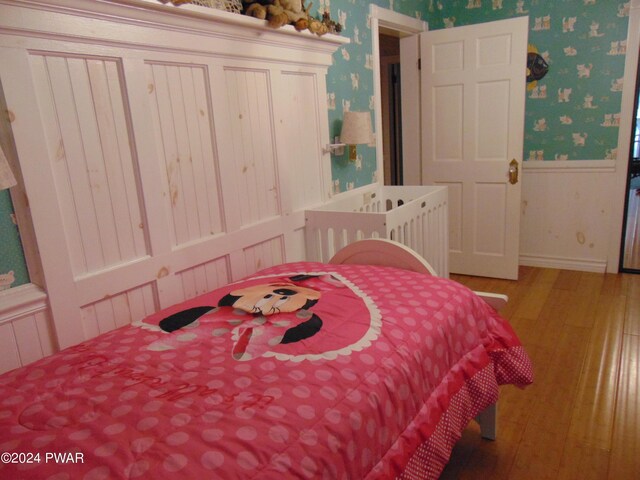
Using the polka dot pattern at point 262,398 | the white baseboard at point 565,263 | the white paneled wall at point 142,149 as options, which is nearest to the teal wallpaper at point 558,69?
the white paneled wall at point 142,149

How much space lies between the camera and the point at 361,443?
1.03 m

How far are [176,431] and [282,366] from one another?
32 cm

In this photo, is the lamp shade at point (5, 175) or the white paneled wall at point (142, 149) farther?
the white paneled wall at point (142, 149)

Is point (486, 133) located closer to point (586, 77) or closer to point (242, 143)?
point (586, 77)

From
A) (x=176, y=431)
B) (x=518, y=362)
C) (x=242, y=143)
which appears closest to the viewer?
(x=176, y=431)

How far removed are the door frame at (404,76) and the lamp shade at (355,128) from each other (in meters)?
0.55

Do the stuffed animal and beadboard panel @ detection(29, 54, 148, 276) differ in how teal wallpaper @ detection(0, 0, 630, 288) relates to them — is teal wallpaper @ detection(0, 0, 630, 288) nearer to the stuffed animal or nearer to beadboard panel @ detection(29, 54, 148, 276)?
the stuffed animal

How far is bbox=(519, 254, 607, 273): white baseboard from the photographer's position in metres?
3.76

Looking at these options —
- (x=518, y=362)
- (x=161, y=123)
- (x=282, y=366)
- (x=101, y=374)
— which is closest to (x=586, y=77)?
(x=518, y=362)

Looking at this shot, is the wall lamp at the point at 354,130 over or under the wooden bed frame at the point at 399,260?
over

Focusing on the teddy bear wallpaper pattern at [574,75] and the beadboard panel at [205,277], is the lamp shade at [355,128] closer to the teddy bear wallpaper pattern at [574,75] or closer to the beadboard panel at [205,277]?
the beadboard panel at [205,277]

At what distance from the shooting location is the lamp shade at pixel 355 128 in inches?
105

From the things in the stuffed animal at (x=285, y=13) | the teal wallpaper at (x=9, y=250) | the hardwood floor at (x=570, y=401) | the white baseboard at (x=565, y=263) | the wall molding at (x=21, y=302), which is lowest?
the hardwood floor at (x=570, y=401)

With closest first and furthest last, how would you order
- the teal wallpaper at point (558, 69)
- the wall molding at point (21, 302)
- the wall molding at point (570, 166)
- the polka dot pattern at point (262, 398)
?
the polka dot pattern at point (262, 398) → the wall molding at point (21, 302) → the teal wallpaper at point (558, 69) → the wall molding at point (570, 166)
